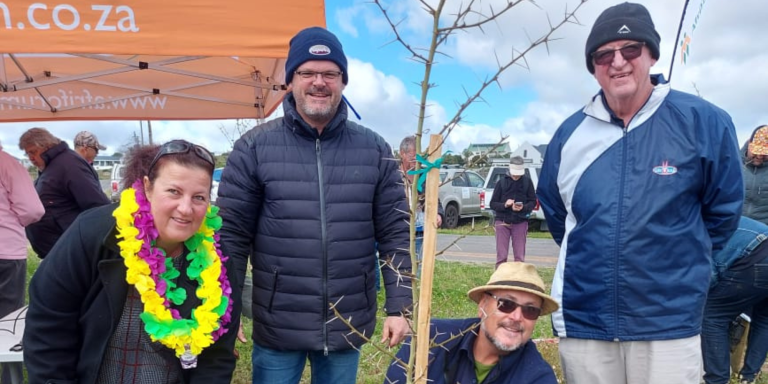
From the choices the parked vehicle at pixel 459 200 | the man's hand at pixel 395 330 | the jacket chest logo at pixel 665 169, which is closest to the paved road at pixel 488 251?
the parked vehicle at pixel 459 200

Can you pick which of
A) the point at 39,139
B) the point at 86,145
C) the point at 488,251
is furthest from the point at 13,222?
the point at 488,251

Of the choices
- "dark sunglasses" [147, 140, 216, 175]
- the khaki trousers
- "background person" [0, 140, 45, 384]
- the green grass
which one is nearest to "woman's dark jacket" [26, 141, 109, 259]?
"background person" [0, 140, 45, 384]

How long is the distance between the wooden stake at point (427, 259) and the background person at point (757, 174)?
4096 millimetres

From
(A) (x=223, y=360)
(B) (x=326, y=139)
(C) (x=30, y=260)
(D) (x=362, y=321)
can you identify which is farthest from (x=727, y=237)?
(C) (x=30, y=260)

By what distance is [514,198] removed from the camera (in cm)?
681

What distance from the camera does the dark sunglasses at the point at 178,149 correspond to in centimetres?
156

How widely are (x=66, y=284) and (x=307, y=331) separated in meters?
0.84

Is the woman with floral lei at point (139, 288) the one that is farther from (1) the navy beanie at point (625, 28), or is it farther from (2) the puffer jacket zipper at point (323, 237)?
(1) the navy beanie at point (625, 28)

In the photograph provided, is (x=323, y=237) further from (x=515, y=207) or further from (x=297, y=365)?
(x=515, y=207)

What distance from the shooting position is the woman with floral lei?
152 centimetres

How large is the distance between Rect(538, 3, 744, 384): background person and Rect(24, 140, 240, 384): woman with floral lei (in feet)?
4.61

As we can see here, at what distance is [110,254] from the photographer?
1.54 meters

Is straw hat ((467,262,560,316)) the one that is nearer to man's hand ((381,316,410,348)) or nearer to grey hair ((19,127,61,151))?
man's hand ((381,316,410,348))

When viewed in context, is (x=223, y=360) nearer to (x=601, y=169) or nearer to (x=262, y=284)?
(x=262, y=284)
